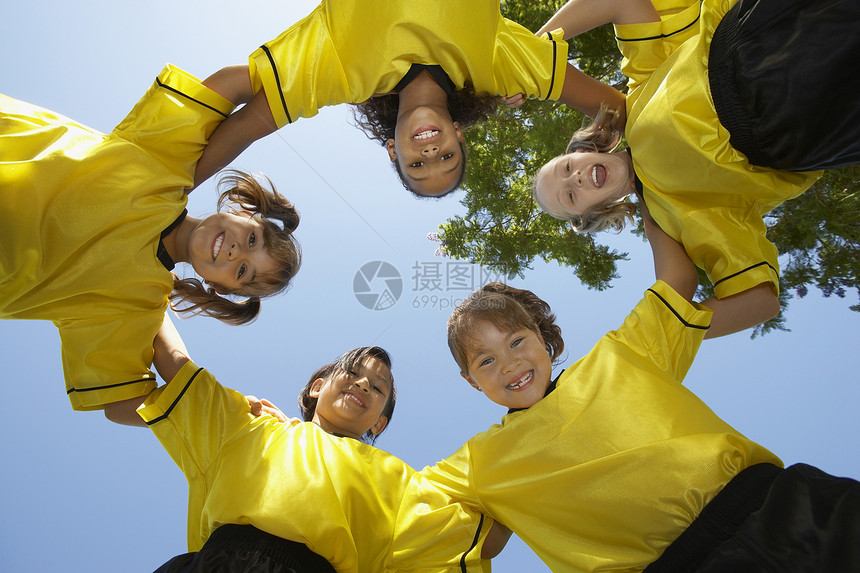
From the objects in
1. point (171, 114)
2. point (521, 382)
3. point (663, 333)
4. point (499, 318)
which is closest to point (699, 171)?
point (663, 333)

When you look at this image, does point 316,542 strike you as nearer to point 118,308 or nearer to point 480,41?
point 118,308

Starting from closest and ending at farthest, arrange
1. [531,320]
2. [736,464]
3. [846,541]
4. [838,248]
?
[846,541] < [736,464] < [531,320] < [838,248]

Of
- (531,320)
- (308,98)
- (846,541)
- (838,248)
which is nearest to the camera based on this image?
(846,541)

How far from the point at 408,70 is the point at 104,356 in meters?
1.89

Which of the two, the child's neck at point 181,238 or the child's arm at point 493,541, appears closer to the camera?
the child's arm at point 493,541

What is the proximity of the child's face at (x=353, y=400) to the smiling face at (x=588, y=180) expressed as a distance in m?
1.31

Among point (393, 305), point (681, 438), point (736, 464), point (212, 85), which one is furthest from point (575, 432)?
point (393, 305)

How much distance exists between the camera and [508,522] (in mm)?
2213

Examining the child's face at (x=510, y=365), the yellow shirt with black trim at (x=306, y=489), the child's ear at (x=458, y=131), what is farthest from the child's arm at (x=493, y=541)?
the child's ear at (x=458, y=131)

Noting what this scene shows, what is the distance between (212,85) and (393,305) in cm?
225

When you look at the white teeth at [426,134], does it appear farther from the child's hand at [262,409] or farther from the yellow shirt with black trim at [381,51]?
the child's hand at [262,409]

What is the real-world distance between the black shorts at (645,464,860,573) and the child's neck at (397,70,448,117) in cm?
200

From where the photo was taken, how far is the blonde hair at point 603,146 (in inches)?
108

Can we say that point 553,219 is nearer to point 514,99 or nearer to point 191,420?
point 514,99
